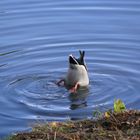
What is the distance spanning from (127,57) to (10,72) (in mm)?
2156

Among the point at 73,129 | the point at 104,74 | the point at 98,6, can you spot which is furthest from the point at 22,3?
the point at 73,129

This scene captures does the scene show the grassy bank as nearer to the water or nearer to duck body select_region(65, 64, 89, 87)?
the water

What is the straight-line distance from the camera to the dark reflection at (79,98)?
9344 mm

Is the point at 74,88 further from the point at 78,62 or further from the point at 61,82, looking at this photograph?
the point at 78,62

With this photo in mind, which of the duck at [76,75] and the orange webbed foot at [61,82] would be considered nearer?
the duck at [76,75]

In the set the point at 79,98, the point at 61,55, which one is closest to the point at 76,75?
the point at 79,98

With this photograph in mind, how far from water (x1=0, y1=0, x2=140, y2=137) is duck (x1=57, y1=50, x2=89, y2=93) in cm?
16

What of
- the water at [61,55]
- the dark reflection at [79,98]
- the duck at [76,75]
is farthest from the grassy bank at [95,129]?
the duck at [76,75]

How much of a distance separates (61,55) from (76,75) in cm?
117

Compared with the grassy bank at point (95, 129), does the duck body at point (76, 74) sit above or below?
above

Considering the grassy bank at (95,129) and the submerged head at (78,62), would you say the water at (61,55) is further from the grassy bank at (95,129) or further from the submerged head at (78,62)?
the grassy bank at (95,129)

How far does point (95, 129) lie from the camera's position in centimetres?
652

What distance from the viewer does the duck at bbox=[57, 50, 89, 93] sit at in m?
10.3

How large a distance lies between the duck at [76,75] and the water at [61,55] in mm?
165
